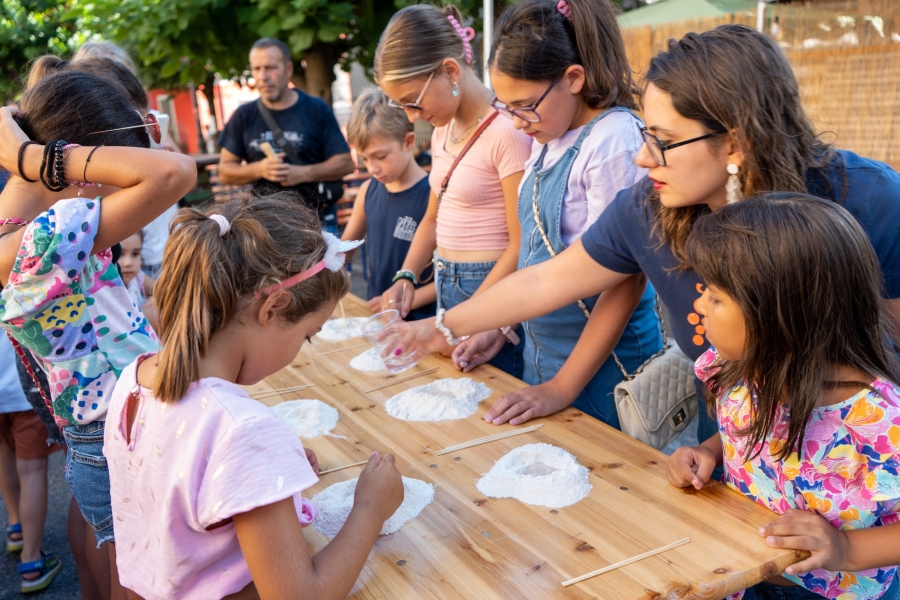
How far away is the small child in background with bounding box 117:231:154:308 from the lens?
2600 mm

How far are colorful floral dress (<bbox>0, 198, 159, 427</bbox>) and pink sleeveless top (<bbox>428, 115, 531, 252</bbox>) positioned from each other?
3.95 ft

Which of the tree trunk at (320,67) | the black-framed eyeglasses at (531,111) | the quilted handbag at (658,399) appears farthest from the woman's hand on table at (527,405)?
the tree trunk at (320,67)

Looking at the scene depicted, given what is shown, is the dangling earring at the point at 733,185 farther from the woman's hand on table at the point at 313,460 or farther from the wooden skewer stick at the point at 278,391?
the wooden skewer stick at the point at 278,391

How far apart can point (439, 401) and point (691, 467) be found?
71 centimetres

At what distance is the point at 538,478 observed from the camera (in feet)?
4.81

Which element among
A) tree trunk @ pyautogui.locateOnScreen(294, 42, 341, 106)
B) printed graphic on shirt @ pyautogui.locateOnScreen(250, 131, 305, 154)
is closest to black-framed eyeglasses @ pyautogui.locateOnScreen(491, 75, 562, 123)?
printed graphic on shirt @ pyautogui.locateOnScreen(250, 131, 305, 154)

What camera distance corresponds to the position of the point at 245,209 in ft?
4.12

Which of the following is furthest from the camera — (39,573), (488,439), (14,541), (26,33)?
(26,33)

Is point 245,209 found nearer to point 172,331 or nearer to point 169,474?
point 172,331

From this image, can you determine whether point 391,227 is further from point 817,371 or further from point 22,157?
point 817,371

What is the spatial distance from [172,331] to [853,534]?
48.1 inches

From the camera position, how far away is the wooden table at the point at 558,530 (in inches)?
45.0

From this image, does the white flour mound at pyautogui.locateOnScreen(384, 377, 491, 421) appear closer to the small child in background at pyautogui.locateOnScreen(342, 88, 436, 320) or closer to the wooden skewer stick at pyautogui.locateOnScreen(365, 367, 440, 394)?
the wooden skewer stick at pyautogui.locateOnScreen(365, 367, 440, 394)

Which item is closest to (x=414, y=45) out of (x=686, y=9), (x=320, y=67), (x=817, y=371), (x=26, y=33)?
(x=817, y=371)
